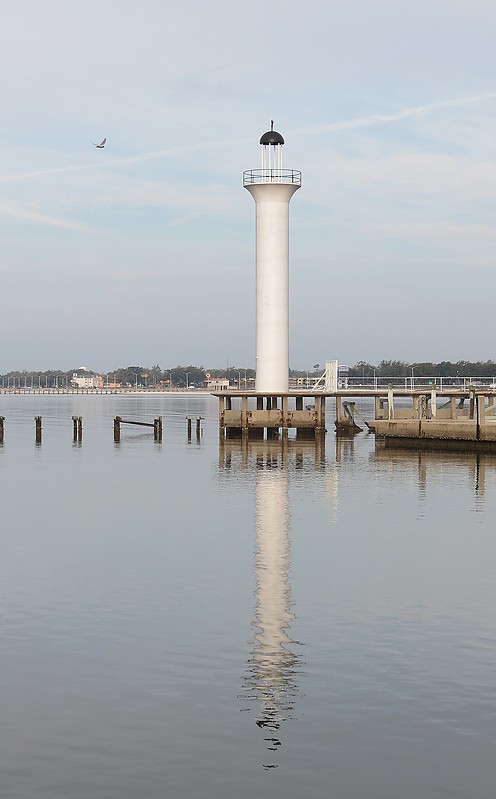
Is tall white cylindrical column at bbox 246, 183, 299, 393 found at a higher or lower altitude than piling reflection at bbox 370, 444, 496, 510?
higher

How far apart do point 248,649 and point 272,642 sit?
612 millimetres

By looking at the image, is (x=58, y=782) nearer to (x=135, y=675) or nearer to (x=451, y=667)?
(x=135, y=675)

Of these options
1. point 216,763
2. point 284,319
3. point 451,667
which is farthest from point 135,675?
point 284,319

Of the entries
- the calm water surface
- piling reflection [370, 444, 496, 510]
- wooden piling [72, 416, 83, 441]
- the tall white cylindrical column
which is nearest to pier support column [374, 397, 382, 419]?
piling reflection [370, 444, 496, 510]

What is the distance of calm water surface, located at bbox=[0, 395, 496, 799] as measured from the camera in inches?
487

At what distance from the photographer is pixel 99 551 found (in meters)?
27.0

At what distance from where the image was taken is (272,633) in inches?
727

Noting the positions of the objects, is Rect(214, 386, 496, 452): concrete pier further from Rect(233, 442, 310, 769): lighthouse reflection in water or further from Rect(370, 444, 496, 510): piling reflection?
Rect(233, 442, 310, 769): lighthouse reflection in water

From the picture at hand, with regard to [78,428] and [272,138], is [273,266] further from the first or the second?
[78,428]

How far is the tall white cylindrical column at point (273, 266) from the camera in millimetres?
64500

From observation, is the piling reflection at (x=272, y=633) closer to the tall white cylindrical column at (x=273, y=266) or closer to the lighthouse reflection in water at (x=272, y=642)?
the lighthouse reflection in water at (x=272, y=642)

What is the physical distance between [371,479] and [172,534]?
56.9 feet

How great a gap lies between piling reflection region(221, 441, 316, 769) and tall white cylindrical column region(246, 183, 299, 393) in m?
23.9

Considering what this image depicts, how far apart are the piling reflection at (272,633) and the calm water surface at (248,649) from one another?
0.16ft
